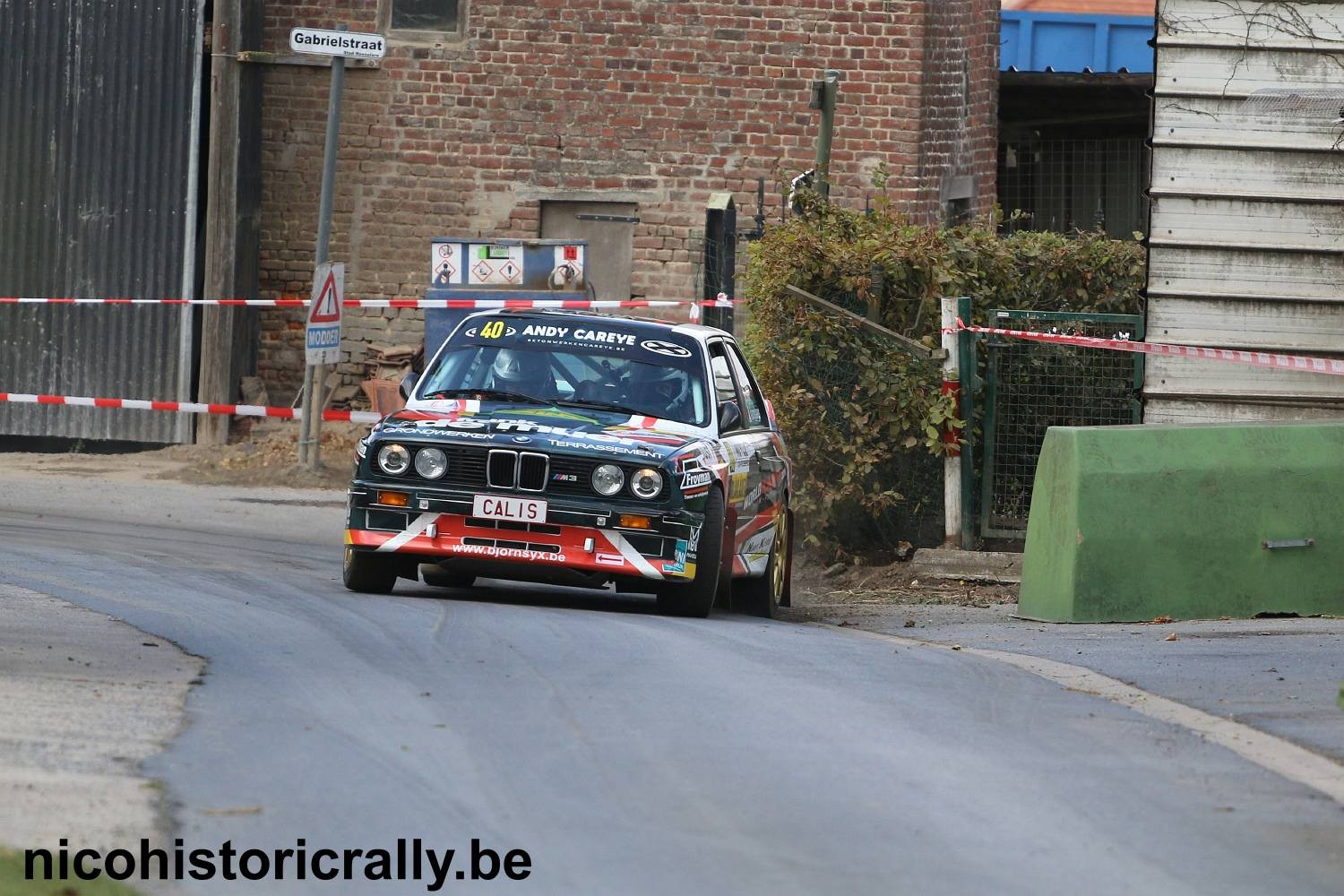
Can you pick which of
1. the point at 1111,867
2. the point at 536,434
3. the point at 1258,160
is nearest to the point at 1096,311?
the point at 1258,160

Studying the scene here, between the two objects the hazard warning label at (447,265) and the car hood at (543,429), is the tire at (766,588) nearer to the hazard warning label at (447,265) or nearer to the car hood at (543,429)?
the car hood at (543,429)

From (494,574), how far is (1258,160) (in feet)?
19.3

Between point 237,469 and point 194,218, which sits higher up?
point 194,218

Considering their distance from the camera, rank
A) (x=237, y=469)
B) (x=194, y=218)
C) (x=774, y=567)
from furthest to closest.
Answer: (x=194, y=218), (x=237, y=469), (x=774, y=567)

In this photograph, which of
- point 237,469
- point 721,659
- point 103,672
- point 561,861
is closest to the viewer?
point 561,861

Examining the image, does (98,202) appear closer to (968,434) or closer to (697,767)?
(968,434)

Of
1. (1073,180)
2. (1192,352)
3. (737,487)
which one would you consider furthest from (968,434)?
(1073,180)

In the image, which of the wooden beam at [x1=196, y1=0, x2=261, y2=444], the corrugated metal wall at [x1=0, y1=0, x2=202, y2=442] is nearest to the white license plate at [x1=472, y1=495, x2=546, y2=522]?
the wooden beam at [x1=196, y1=0, x2=261, y2=444]

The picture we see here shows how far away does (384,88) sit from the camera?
20.5 metres

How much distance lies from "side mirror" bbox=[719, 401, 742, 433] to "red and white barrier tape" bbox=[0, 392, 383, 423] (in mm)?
6697

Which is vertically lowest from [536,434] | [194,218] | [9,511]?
[9,511]

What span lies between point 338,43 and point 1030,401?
6654mm

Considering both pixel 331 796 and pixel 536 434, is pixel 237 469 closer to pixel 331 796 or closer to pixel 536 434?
pixel 536 434

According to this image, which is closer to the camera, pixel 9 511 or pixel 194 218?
pixel 9 511
